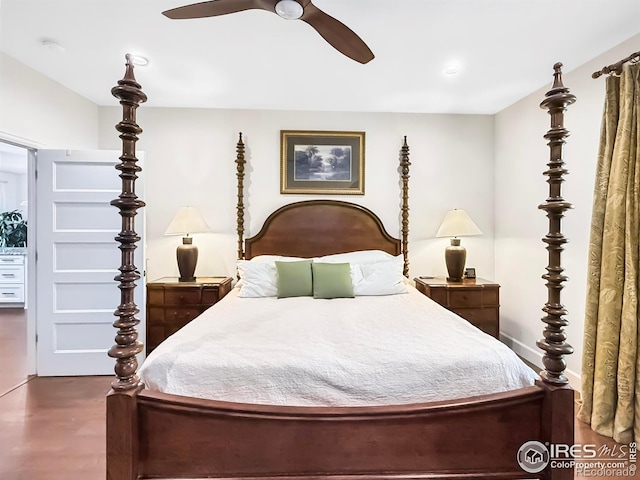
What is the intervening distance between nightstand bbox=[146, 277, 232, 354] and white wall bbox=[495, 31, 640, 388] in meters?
2.99

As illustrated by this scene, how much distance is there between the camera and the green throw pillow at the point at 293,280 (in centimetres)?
290

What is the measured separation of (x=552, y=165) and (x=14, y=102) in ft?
11.9

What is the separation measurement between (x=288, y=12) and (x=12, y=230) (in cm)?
672

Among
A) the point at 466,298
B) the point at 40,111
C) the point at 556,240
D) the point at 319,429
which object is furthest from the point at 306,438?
the point at 40,111

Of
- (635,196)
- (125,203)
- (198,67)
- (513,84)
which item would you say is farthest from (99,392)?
(513,84)

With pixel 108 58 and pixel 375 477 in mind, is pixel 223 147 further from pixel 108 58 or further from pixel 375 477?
pixel 375 477

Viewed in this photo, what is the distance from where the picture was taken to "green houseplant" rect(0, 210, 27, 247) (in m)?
5.90

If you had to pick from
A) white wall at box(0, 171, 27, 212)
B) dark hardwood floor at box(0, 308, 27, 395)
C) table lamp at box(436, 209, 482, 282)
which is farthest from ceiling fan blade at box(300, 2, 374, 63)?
white wall at box(0, 171, 27, 212)

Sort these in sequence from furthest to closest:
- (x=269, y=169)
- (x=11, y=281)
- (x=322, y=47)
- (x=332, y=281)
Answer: (x=11, y=281), (x=269, y=169), (x=332, y=281), (x=322, y=47)

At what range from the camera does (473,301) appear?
3.33 meters

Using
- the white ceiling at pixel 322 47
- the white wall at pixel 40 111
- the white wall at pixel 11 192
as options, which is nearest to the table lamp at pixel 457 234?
the white ceiling at pixel 322 47

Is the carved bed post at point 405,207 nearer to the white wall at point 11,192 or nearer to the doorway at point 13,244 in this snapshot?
the doorway at point 13,244

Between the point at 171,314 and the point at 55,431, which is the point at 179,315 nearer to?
the point at 171,314

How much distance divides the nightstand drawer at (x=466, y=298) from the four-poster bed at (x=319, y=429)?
1816mm
